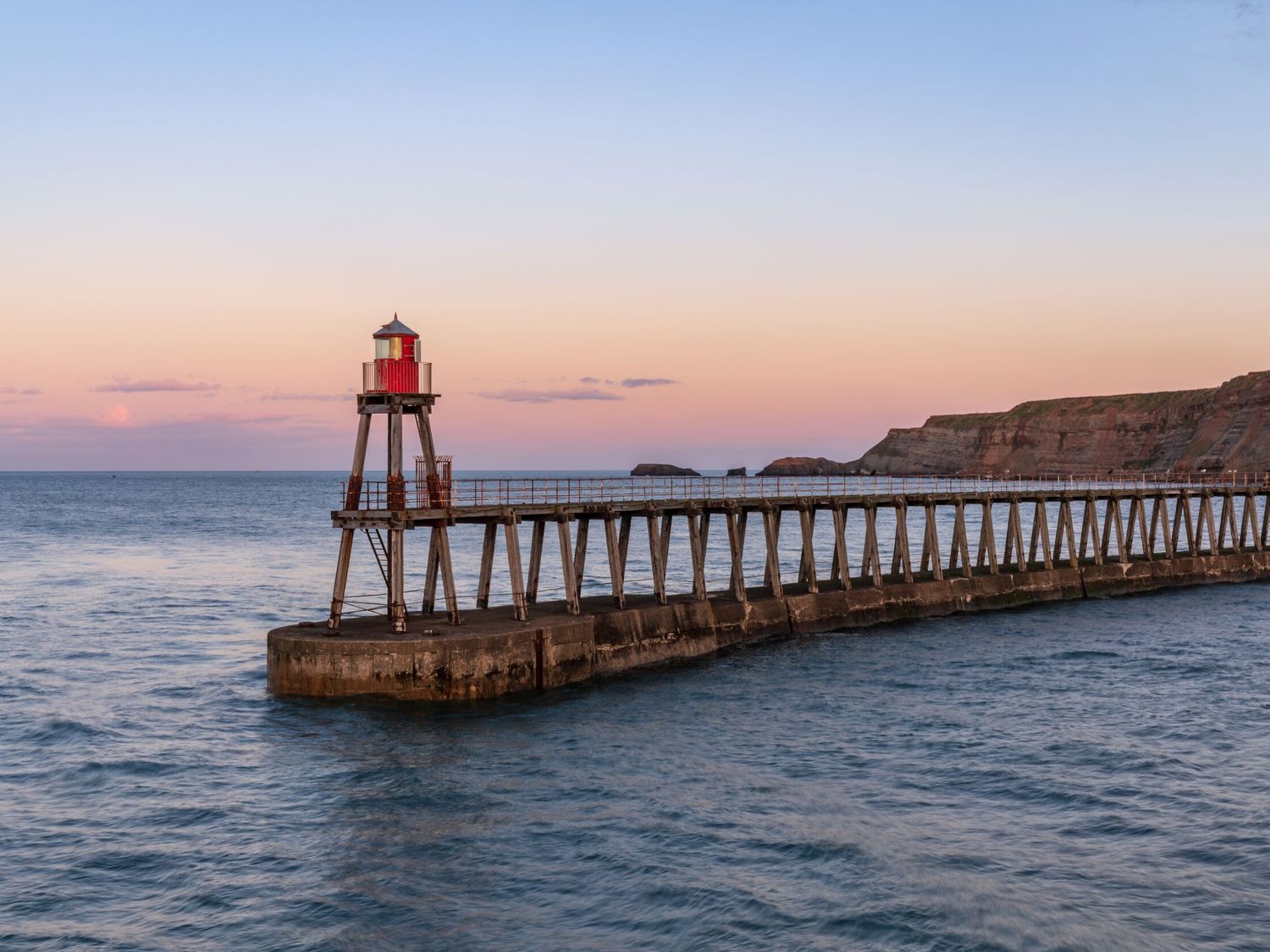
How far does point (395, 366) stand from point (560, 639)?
8.38 m

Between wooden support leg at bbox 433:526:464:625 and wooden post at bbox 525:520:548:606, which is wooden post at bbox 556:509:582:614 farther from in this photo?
wooden support leg at bbox 433:526:464:625

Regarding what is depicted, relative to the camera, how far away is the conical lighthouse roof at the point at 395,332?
31797mm

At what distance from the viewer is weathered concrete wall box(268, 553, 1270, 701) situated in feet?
94.9

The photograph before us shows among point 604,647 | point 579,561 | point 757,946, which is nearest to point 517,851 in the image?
point 757,946

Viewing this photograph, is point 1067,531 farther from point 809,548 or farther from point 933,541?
point 809,548

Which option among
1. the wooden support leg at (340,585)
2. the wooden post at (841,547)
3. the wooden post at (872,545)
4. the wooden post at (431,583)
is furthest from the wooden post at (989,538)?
the wooden support leg at (340,585)

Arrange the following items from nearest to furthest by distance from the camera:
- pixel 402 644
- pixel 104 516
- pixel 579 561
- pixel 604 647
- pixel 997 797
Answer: pixel 997 797
pixel 402 644
pixel 604 647
pixel 579 561
pixel 104 516

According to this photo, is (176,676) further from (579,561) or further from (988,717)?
(988,717)

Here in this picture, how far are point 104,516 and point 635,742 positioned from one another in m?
124

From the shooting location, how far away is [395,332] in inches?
1252

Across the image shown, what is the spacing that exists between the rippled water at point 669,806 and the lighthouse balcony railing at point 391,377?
27.2 feet

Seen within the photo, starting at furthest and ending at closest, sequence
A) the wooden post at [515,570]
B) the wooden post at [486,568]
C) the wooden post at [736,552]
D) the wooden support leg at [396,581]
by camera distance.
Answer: the wooden post at [736,552] → the wooden post at [486,568] → the wooden post at [515,570] → the wooden support leg at [396,581]

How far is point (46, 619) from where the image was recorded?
158 ft

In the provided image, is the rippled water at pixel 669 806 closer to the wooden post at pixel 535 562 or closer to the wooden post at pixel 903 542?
the wooden post at pixel 535 562
